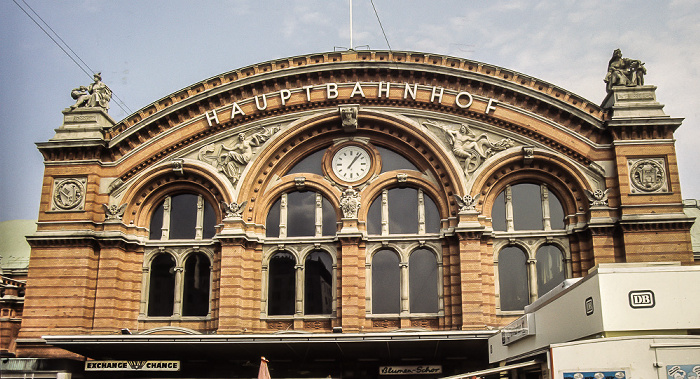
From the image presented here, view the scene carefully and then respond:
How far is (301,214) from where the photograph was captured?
1307 inches

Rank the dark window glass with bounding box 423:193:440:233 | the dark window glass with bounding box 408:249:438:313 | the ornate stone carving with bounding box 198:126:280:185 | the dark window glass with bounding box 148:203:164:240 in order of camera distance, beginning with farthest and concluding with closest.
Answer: the dark window glass with bounding box 148:203:164:240
the ornate stone carving with bounding box 198:126:280:185
the dark window glass with bounding box 423:193:440:233
the dark window glass with bounding box 408:249:438:313

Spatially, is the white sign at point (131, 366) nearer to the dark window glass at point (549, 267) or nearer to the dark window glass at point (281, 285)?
the dark window glass at point (281, 285)

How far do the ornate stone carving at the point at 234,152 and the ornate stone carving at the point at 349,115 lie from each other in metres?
2.96

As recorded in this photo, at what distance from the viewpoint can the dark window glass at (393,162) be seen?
33344 mm

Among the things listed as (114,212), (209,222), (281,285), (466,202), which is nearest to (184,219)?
(209,222)

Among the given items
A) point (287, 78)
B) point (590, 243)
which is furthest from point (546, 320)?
point (287, 78)

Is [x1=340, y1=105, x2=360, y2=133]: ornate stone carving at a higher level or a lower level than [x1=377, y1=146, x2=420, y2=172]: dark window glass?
higher

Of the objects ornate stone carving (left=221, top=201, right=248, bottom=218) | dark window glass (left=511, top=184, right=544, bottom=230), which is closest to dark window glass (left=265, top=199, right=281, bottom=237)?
ornate stone carving (left=221, top=201, right=248, bottom=218)

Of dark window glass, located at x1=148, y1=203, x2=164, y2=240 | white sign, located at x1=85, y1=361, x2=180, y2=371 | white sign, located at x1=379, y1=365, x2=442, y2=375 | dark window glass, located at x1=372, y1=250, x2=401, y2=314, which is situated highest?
dark window glass, located at x1=148, y1=203, x2=164, y2=240

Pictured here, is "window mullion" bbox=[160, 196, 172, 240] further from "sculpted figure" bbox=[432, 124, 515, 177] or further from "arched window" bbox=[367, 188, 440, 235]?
"sculpted figure" bbox=[432, 124, 515, 177]

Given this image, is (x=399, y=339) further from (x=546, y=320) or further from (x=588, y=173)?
(x=588, y=173)

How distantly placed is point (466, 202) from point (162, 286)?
44.4ft

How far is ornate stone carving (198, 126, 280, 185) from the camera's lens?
33.0 metres

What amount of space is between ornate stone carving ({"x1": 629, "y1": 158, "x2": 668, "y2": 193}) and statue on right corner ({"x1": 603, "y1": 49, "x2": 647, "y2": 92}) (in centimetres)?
347
